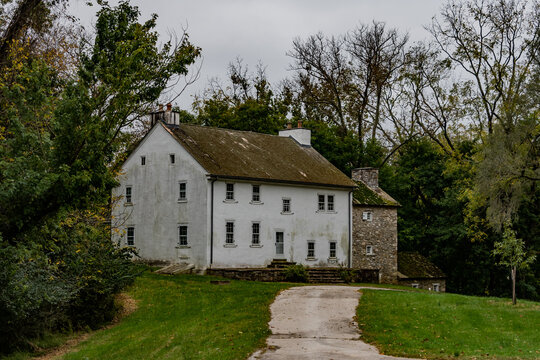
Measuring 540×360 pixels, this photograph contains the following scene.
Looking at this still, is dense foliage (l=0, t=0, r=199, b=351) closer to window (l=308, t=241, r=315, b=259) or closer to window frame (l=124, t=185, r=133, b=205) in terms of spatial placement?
window frame (l=124, t=185, r=133, b=205)

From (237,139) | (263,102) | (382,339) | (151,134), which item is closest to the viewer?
(382,339)

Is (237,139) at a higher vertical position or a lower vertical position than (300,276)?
higher

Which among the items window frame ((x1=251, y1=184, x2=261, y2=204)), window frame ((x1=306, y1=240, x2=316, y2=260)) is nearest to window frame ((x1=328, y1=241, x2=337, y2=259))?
window frame ((x1=306, y1=240, x2=316, y2=260))

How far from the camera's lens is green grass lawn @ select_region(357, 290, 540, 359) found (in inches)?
672

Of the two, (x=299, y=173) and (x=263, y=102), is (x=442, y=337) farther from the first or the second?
(x=263, y=102)

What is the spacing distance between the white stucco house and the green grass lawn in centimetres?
1358

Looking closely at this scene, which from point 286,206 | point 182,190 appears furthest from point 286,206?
point 182,190

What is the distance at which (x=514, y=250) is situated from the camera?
1006 inches

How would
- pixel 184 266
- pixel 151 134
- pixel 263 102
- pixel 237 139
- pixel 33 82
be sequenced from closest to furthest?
pixel 33 82 → pixel 184 266 → pixel 151 134 → pixel 237 139 → pixel 263 102

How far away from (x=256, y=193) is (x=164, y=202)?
5.47 metres

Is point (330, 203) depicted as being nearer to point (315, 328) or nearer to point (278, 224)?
point (278, 224)

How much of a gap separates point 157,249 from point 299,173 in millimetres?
10144

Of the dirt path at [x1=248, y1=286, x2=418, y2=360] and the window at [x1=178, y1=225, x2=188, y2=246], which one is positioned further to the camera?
the window at [x1=178, y1=225, x2=188, y2=246]

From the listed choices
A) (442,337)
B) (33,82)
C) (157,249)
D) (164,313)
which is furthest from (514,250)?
(157,249)
